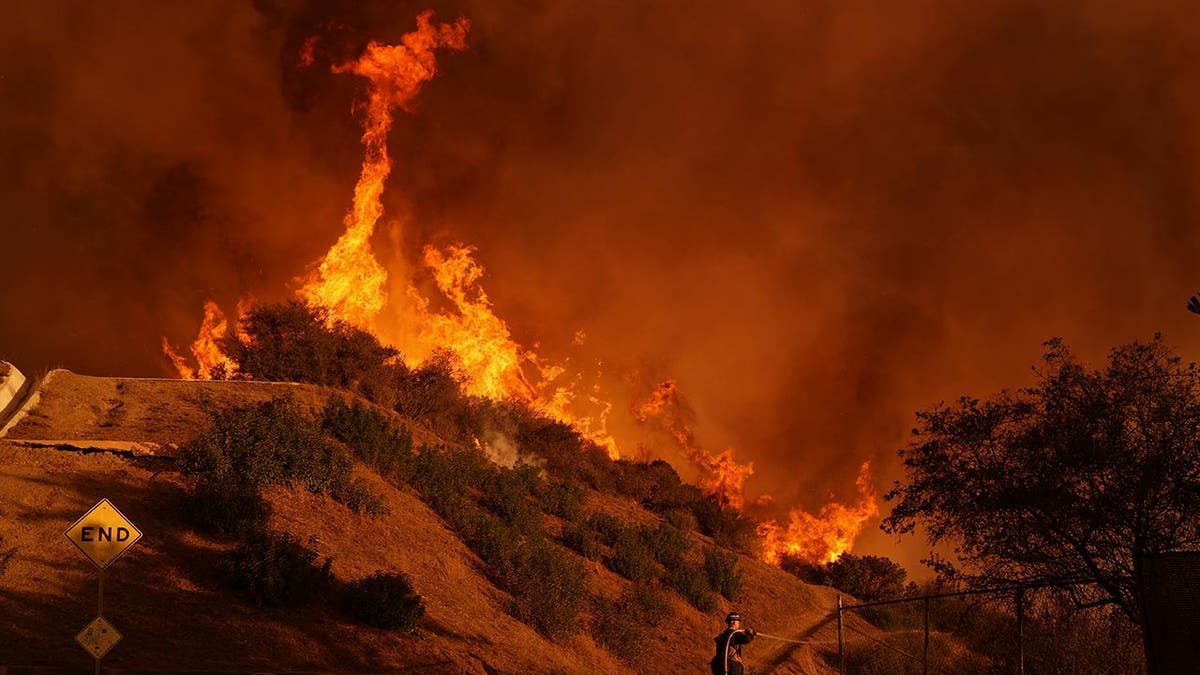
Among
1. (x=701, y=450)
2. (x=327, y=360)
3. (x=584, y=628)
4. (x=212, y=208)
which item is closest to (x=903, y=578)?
(x=701, y=450)

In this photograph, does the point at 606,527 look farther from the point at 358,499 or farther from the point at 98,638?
the point at 98,638

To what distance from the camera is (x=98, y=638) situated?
10641 millimetres

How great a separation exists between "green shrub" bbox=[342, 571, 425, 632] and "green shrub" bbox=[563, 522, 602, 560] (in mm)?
9734

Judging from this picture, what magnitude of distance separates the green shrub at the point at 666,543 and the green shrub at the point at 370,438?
828 centimetres

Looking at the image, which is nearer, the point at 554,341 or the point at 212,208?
the point at 554,341

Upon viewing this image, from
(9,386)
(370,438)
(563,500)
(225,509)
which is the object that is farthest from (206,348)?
(225,509)

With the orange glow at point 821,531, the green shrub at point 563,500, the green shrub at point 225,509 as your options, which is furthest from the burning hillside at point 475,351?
Answer: the green shrub at point 225,509

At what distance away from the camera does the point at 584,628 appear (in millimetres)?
20844

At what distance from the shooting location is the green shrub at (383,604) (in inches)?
609

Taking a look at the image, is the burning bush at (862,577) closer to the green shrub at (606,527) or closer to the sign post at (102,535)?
the green shrub at (606,527)

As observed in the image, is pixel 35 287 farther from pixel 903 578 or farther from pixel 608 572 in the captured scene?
pixel 903 578

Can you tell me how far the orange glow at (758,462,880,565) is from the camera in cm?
3875

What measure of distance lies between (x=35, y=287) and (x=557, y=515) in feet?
107

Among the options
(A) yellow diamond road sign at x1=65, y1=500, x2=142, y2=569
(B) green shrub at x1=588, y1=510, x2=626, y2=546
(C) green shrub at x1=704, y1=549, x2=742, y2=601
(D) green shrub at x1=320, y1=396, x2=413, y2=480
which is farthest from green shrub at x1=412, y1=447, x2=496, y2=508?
(A) yellow diamond road sign at x1=65, y1=500, x2=142, y2=569
